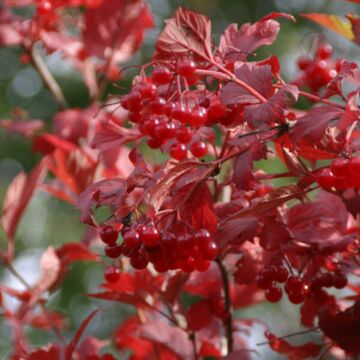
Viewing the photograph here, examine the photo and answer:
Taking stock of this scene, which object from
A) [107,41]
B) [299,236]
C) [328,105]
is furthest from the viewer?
[107,41]

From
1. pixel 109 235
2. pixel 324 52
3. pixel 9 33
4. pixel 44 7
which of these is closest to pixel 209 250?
pixel 109 235

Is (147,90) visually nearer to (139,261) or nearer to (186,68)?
(186,68)

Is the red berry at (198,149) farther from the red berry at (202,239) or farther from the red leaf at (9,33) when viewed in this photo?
the red leaf at (9,33)

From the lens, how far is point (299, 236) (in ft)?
3.42

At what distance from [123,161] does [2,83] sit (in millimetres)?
3604

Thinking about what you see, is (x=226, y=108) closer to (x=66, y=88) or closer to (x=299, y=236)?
(x=299, y=236)

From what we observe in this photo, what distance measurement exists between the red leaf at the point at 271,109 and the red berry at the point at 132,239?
17 cm

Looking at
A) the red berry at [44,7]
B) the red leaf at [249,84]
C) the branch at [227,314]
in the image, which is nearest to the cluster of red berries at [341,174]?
the red leaf at [249,84]

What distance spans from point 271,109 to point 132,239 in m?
0.20

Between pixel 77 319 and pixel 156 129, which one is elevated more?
pixel 156 129

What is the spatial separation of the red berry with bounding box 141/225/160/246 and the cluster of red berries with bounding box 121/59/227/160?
0.12 m

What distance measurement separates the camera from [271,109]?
84 centimetres

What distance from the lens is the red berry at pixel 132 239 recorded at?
2.78 feet

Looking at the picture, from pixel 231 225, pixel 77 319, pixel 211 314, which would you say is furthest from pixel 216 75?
pixel 77 319
